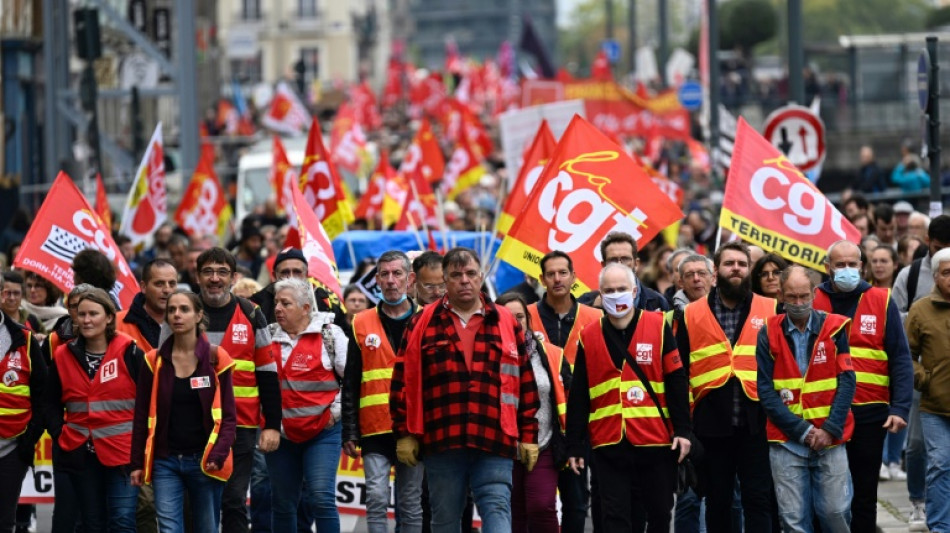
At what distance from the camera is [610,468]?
971 cm

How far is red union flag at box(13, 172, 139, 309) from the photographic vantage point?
12578 millimetres

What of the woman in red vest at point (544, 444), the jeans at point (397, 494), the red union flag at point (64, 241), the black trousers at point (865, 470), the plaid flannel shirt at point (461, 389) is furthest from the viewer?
the red union flag at point (64, 241)

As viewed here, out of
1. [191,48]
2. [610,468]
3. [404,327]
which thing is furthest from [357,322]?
[191,48]

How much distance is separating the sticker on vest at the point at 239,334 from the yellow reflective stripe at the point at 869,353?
3.12 metres

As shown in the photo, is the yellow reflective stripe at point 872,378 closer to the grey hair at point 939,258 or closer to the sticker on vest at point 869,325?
the sticker on vest at point 869,325

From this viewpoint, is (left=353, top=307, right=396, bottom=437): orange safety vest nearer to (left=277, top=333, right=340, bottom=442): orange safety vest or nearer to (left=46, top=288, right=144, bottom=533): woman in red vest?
(left=277, top=333, right=340, bottom=442): orange safety vest

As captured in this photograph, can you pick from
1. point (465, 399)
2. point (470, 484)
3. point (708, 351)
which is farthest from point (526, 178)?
point (465, 399)

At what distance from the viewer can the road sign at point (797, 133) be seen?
17.0m

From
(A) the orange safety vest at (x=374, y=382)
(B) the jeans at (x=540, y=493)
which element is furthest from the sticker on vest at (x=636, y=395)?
(A) the orange safety vest at (x=374, y=382)

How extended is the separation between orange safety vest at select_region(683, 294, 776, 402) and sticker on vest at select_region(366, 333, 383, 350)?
1560 millimetres

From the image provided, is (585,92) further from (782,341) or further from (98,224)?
(782,341)

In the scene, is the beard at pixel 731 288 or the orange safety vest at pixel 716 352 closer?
the orange safety vest at pixel 716 352

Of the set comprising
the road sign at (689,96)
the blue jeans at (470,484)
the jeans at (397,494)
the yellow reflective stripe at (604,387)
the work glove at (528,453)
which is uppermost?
the road sign at (689,96)

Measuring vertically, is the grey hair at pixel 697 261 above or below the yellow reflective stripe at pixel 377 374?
above
